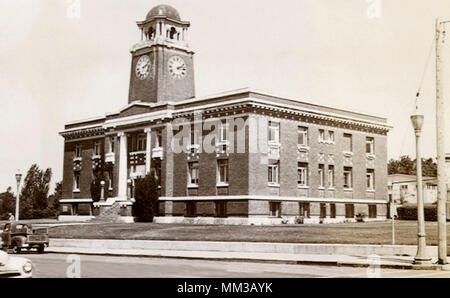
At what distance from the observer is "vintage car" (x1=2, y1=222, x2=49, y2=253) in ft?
91.2

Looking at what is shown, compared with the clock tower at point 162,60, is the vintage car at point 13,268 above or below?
below

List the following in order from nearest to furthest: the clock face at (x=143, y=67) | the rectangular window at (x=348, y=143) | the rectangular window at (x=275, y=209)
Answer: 1. the rectangular window at (x=275, y=209)
2. the rectangular window at (x=348, y=143)
3. the clock face at (x=143, y=67)

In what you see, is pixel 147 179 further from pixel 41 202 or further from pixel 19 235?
pixel 19 235

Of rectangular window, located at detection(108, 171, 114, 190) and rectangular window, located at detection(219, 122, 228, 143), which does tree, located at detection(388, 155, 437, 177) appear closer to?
rectangular window, located at detection(219, 122, 228, 143)

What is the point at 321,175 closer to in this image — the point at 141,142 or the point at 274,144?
the point at 274,144

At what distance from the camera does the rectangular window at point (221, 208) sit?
4631 centimetres

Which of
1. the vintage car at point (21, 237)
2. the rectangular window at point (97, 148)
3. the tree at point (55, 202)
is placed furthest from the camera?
the tree at point (55, 202)

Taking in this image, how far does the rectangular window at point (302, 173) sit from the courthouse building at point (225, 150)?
85 millimetres

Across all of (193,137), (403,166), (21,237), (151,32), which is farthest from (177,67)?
(403,166)

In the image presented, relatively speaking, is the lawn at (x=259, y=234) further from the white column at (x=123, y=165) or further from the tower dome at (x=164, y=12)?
the tower dome at (x=164, y=12)

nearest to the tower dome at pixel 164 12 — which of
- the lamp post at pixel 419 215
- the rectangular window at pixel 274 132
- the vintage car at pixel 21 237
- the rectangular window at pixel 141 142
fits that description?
the rectangular window at pixel 141 142

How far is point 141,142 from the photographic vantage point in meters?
54.9
